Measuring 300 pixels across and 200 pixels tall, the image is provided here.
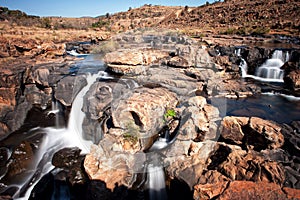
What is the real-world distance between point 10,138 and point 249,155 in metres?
7.76

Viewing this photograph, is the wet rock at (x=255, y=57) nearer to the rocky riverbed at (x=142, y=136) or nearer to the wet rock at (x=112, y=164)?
the rocky riverbed at (x=142, y=136)

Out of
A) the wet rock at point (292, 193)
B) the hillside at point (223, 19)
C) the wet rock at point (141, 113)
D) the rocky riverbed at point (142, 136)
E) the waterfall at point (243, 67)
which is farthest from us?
the hillside at point (223, 19)

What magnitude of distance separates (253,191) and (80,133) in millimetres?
5828

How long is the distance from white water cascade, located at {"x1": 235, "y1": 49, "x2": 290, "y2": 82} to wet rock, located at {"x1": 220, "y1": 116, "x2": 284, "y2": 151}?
8.19 m

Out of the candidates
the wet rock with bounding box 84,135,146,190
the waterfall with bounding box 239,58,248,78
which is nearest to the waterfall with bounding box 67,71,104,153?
the wet rock with bounding box 84,135,146,190

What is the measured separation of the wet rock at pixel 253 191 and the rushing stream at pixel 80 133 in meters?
2.33

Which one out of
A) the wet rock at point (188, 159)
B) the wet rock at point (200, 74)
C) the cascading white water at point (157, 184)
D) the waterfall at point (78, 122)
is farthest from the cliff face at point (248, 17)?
the cascading white water at point (157, 184)

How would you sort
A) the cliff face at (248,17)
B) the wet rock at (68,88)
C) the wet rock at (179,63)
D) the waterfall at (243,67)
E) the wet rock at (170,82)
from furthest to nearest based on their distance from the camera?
the cliff face at (248,17) < the waterfall at (243,67) < the wet rock at (179,63) < the wet rock at (68,88) < the wet rock at (170,82)

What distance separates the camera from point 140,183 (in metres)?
5.29

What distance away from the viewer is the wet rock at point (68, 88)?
8.38 m

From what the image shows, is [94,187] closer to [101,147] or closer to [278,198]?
[101,147]

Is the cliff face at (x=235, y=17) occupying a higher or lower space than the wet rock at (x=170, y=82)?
higher

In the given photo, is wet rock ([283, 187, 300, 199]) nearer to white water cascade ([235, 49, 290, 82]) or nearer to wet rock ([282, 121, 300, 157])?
wet rock ([282, 121, 300, 157])

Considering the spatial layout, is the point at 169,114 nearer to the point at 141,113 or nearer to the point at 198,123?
the point at 198,123
